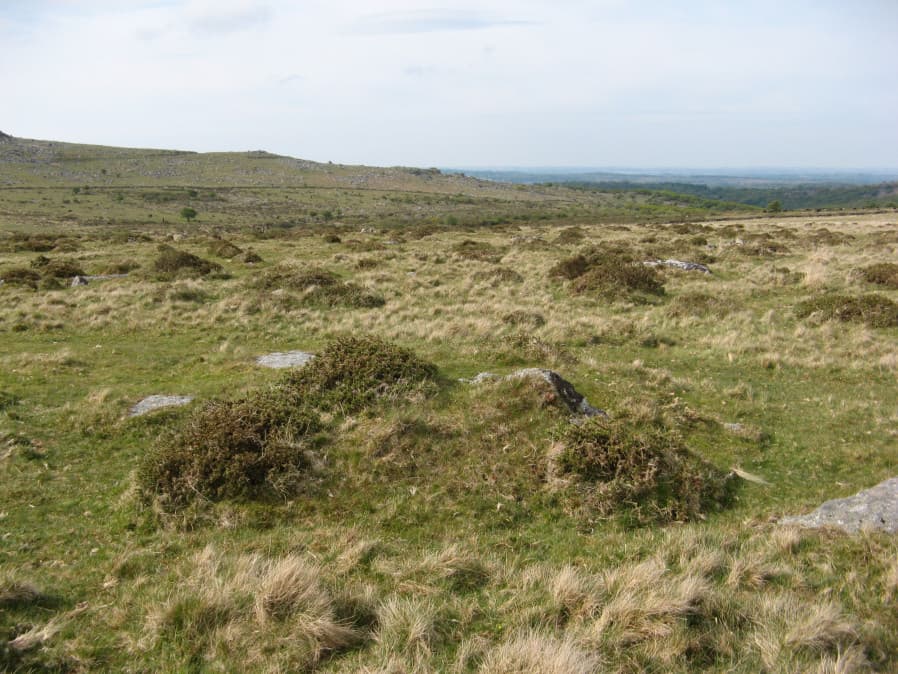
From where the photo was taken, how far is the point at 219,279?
80.6 feet

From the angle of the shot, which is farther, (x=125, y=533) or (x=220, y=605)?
(x=125, y=533)

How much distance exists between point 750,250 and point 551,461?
2924 centimetres

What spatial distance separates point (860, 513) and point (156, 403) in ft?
36.2

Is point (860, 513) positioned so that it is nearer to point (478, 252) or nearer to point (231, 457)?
point (231, 457)

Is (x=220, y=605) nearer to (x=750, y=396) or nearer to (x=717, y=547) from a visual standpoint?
(x=717, y=547)

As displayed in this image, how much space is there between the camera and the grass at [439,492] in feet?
14.0

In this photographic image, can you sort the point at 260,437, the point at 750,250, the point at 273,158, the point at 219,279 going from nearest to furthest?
the point at 260,437, the point at 219,279, the point at 750,250, the point at 273,158

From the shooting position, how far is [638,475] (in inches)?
288

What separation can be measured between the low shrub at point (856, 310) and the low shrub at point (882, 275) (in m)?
5.20

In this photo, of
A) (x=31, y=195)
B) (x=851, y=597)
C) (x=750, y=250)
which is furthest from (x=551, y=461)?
(x=31, y=195)

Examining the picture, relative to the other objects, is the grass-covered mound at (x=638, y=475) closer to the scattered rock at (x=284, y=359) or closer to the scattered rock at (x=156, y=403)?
the scattered rock at (x=284, y=359)

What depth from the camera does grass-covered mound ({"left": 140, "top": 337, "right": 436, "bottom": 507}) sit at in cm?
697

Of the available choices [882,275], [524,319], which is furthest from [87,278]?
[882,275]

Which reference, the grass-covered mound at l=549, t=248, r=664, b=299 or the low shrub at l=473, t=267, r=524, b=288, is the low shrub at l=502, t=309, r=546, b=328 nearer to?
the grass-covered mound at l=549, t=248, r=664, b=299
